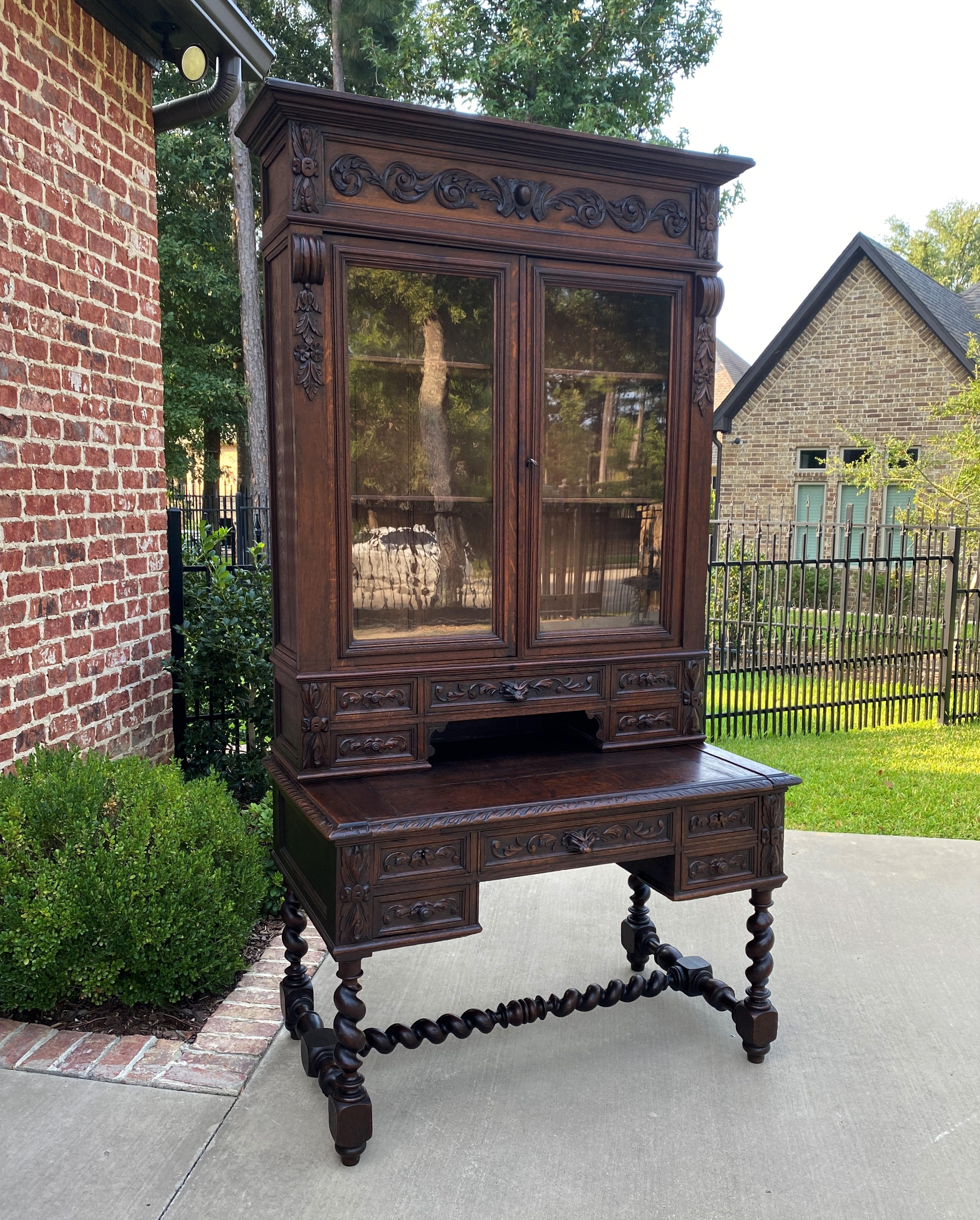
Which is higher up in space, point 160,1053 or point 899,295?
point 899,295

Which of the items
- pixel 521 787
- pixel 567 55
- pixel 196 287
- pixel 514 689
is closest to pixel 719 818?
pixel 521 787

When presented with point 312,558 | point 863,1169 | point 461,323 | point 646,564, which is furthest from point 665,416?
point 863,1169

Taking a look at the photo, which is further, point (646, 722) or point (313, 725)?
point (646, 722)

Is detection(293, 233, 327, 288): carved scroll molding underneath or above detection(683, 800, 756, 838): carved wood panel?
above

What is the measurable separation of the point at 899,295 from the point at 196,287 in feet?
Result: 40.2

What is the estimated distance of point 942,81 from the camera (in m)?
29.2

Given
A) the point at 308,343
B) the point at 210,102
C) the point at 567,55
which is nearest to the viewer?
the point at 308,343

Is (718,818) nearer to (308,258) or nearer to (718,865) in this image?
(718,865)

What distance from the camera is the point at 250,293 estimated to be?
16078mm

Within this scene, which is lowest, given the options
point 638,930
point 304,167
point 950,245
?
point 638,930

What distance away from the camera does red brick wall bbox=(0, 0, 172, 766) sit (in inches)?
141

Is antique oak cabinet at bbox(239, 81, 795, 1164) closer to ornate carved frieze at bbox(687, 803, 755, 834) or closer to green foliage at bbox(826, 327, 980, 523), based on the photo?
ornate carved frieze at bbox(687, 803, 755, 834)

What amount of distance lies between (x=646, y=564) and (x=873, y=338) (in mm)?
13942

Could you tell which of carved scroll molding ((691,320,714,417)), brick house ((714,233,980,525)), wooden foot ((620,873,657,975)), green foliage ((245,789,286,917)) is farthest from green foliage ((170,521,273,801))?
brick house ((714,233,980,525))
